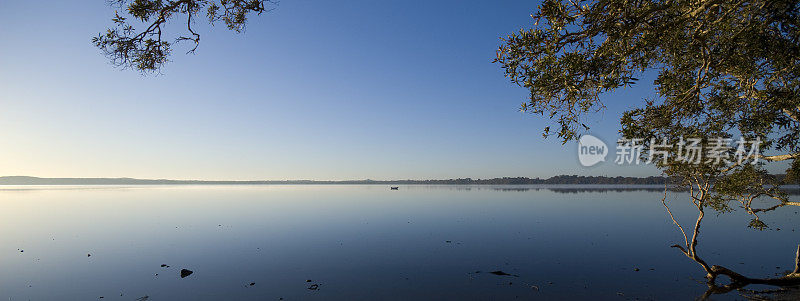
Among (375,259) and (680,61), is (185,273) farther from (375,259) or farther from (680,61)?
(680,61)

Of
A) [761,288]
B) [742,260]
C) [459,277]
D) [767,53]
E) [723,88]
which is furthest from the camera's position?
[742,260]

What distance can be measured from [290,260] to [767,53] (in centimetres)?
2392

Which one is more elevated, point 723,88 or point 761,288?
point 723,88

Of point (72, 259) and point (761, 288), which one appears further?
point (72, 259)

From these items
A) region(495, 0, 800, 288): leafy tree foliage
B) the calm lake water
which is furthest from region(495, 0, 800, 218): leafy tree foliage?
the calm lake water

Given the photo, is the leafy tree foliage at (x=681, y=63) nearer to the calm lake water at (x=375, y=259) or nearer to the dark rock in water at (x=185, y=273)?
the calm lake water at (x=375, y=259)

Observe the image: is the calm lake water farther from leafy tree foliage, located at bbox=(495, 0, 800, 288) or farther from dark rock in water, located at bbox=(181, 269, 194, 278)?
leafy tree foliage, located at bbox=(495, 0, 800, 288)

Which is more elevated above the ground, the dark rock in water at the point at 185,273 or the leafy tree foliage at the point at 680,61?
the leafy tree foliage at the point at 680,61

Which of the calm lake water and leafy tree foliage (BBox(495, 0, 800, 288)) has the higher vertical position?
leafy tree foliage (BBox(495, 0, 800, 288))

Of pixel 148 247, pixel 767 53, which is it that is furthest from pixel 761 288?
pixel 148 247

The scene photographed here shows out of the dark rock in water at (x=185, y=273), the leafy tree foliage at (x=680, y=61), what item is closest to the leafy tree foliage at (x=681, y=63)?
the leafy tree foliage at (x=680, y=61)

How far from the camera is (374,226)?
37969 mm

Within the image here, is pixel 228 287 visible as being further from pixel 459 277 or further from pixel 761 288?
pixel 761 288

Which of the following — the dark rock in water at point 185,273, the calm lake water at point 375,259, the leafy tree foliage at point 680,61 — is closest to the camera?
the leafy tree foliage at point 680,61
